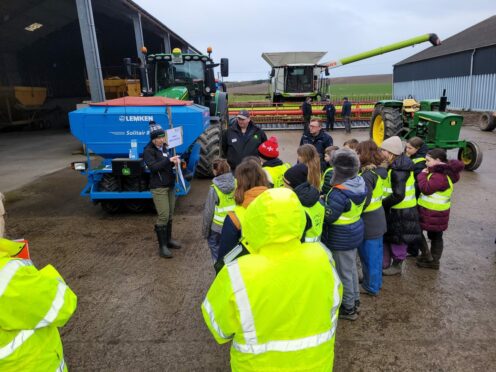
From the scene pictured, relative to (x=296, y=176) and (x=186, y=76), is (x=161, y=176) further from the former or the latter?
(x=186, y=76)

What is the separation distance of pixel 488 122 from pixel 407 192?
14.7m

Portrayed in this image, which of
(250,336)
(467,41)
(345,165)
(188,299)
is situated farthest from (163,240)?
(467,41)

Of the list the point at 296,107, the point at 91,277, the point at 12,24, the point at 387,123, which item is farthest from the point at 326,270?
the point at 12,24

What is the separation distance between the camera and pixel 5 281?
1584mm

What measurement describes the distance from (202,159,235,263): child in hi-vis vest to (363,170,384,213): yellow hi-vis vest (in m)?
1.24

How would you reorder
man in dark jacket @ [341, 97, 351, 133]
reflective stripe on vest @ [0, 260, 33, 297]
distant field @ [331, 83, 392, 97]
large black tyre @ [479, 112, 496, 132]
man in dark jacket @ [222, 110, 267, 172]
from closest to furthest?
reflective stripe on vest @ [0, 260, 33, 297] < man in dark jacket @ [222, 110, 267, 172] < large black tyre @ [479, 112, 496, 132] < man in dark jacket @ [341, 97, 351, 133] < distant field @ [331, 83, 392, 97]

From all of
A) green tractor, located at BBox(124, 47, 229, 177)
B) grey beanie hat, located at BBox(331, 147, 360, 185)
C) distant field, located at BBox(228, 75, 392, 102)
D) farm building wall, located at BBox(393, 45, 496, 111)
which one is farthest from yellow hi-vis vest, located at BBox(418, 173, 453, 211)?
farm building wall, located at BBox(393, 45, 496, 111)

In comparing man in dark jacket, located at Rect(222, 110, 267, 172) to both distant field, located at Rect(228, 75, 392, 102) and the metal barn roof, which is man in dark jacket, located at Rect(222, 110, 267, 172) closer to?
distant field, located at Rect(228, 75, 392, 102)

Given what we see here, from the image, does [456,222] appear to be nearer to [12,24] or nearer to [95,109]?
[95,109]

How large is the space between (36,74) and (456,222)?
24840mm

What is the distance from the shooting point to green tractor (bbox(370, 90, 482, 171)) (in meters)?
8.91

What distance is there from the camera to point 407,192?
3826 millimetres

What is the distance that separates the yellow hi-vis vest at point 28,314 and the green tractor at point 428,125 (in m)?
9.16

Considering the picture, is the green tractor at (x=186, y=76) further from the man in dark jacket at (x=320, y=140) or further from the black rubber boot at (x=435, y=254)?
the black rubber boot at (x=435, y=254)
